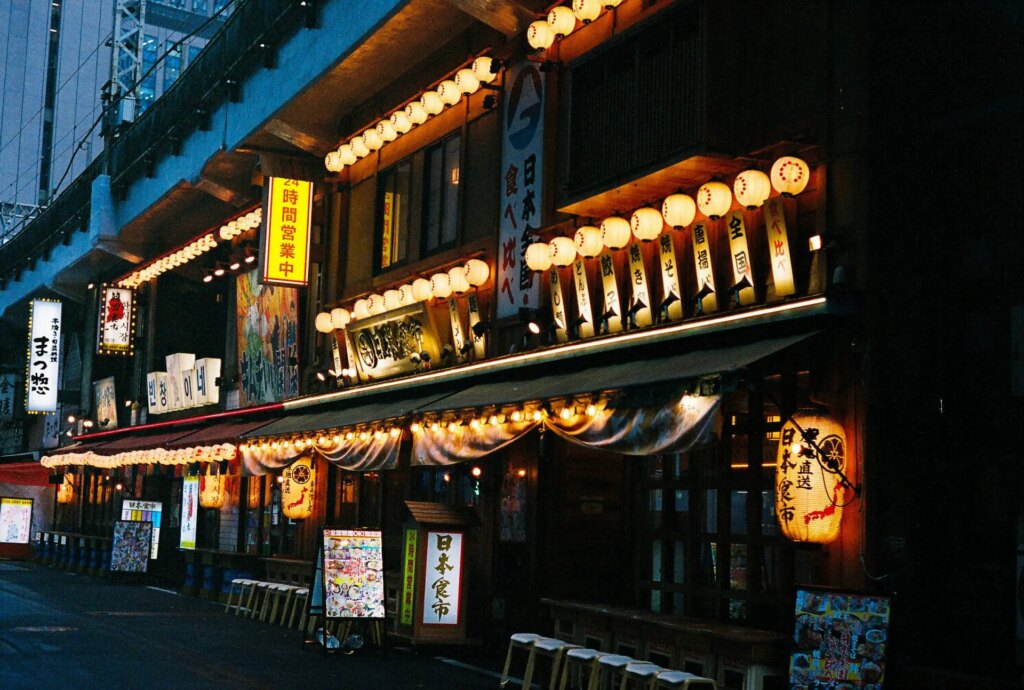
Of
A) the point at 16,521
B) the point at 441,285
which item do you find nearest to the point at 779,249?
the point at 441,285

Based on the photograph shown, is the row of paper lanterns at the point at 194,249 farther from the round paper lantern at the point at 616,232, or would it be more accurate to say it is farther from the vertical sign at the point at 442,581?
the round paper lantern at the point at 616,232

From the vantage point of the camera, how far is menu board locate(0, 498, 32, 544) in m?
43.8

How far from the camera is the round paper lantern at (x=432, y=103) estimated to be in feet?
69.2

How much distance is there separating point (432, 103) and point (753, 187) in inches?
357

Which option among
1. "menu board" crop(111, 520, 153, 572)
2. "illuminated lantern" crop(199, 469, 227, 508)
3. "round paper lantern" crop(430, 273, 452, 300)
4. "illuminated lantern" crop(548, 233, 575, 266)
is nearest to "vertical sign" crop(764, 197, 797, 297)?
"illuminated lantern" crop(548, 233, 575, 266)

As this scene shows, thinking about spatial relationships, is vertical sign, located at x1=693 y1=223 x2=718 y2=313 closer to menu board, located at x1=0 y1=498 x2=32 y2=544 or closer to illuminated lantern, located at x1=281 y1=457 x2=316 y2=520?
illuminated lantern, located at x1=281 y1=457 x2=316 y2=520

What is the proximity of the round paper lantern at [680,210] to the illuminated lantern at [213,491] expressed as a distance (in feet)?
64.2

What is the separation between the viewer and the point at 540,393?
51.6ft

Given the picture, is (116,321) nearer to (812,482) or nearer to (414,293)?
(414,293)

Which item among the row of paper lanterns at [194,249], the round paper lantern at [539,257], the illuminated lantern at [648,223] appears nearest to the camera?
the illuminated lantern at [648,223]

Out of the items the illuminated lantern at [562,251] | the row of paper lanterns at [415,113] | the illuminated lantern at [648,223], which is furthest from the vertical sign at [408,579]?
the row of paper lanterns at [415,113]

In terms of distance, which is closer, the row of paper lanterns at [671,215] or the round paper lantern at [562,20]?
the row of paper lanterns at [671,215]

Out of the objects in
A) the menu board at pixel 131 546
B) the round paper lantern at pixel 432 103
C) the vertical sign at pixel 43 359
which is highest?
the round paper lantern at pixel 432 103

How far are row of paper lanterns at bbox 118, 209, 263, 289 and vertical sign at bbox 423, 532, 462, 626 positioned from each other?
10243mm
